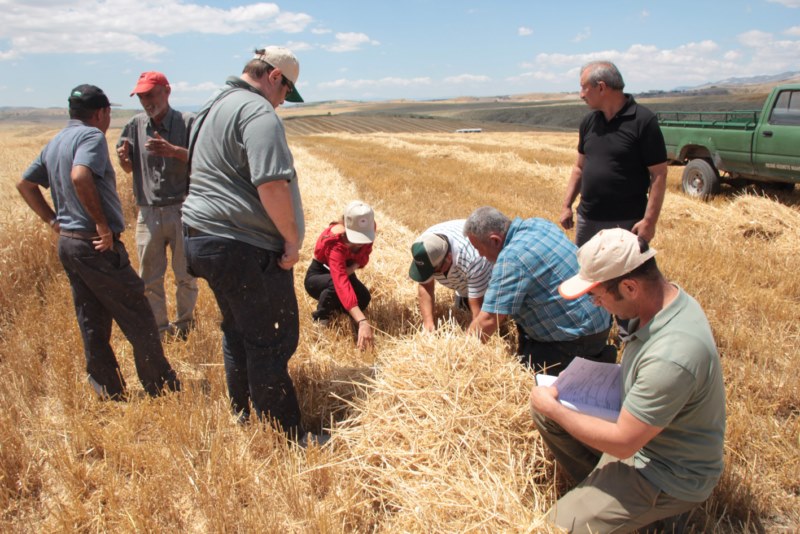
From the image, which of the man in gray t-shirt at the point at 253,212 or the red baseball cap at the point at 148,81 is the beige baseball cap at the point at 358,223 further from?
the red baseball cap at the point at 148,81

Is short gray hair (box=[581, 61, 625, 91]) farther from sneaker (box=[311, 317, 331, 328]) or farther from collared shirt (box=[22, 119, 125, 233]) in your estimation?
collared shirt (box=[22, 119, 125, 233])

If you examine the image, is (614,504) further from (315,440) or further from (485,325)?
(315,440)

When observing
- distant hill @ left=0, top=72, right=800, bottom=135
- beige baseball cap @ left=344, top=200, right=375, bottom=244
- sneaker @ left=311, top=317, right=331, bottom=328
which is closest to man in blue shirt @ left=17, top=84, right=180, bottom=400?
sneaker @ left=311, top=317, right=331, bottom=328

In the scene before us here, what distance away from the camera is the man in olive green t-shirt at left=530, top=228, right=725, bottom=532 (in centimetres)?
203

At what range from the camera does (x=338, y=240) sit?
435 cm

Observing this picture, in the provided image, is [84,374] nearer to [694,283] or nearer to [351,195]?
[694,283]

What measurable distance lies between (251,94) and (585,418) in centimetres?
219

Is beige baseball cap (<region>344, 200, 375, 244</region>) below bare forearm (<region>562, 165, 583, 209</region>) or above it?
below

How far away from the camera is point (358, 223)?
412 centimetres

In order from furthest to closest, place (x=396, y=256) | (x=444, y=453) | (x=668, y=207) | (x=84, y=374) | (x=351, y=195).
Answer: (x=351, y=195) < (x=668, y=207) < (x=396, y=256) < (x=84, y=374) < (x=444, y=453)

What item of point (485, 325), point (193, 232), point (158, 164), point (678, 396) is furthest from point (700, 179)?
point (193, 232)

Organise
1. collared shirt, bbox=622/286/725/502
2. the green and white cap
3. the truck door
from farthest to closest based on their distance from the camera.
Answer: the truck door
the green and white cap
collared shirt, bbox=622/286/725/502

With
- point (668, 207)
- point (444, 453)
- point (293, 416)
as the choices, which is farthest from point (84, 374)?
point (668, 207)

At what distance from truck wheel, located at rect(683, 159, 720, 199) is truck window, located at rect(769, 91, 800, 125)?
4.53 ft
